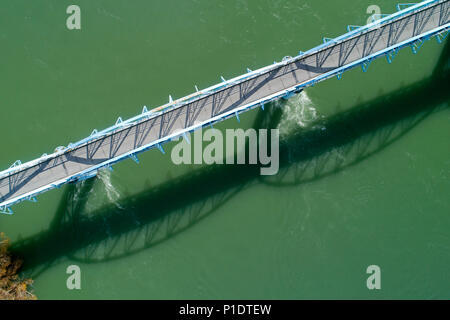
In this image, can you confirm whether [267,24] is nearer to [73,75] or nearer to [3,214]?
[73,75]

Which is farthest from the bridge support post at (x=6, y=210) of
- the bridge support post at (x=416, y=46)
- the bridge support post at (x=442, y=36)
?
the bridge support post at (x=442, y=36)

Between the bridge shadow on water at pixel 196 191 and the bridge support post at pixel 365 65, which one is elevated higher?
the bridge support post at pixel 365 65

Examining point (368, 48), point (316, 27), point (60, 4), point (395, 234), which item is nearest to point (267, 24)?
point (316, 27)

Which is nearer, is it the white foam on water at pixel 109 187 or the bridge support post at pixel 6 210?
the bridge support post at pixel 6 210

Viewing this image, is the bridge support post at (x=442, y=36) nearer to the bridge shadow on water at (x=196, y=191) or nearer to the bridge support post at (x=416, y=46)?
the bridge support post at (x=416, y=46)

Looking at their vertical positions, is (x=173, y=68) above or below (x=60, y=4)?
below

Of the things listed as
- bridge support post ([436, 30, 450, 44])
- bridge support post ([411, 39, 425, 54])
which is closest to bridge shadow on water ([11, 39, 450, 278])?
bridge support post ([411, 39, 425, 54])

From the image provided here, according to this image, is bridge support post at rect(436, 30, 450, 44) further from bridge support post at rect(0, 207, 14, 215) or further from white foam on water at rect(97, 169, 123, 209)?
bridge support post at rect(0, 207, 14, 215)
